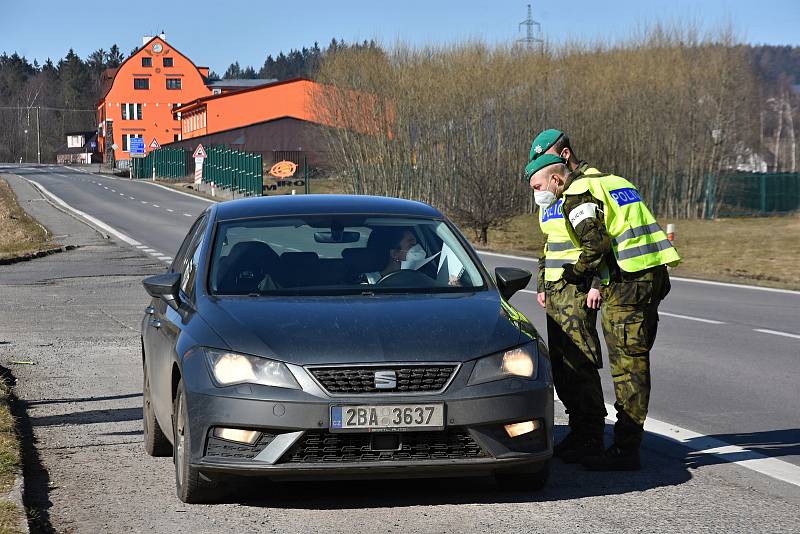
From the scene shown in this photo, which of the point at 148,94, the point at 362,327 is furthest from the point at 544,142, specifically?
the point at 148,94

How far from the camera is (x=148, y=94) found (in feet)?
453

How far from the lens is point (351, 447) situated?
228 inches

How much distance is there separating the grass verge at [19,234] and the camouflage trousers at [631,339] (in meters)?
22.4

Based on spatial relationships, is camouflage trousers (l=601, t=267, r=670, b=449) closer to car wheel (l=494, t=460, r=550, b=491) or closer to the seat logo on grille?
car wheel (l=494, t=460, r=550, b=491)

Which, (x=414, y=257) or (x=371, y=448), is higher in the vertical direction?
(x=414, y=257)

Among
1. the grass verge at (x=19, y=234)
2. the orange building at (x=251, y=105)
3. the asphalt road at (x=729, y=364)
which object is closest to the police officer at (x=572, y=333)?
the asphalt road at (x=729, y=364)

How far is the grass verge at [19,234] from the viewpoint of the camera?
103 ft

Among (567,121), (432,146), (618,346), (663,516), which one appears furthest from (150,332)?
(567,121)

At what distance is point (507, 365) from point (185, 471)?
148 centimetres

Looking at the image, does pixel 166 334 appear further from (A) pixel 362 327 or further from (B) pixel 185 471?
(A) pixel 362 327

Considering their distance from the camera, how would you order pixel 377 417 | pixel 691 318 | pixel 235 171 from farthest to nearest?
pixel 235 171 < pixel 691 318 < pixel 377 417

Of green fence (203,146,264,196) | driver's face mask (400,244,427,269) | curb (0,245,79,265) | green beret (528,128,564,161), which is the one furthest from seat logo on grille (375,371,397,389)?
green fence (203,146,264,196)

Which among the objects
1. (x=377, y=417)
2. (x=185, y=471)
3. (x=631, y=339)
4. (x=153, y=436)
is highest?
(x=631, y=339)

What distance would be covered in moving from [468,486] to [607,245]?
4.52 ft
